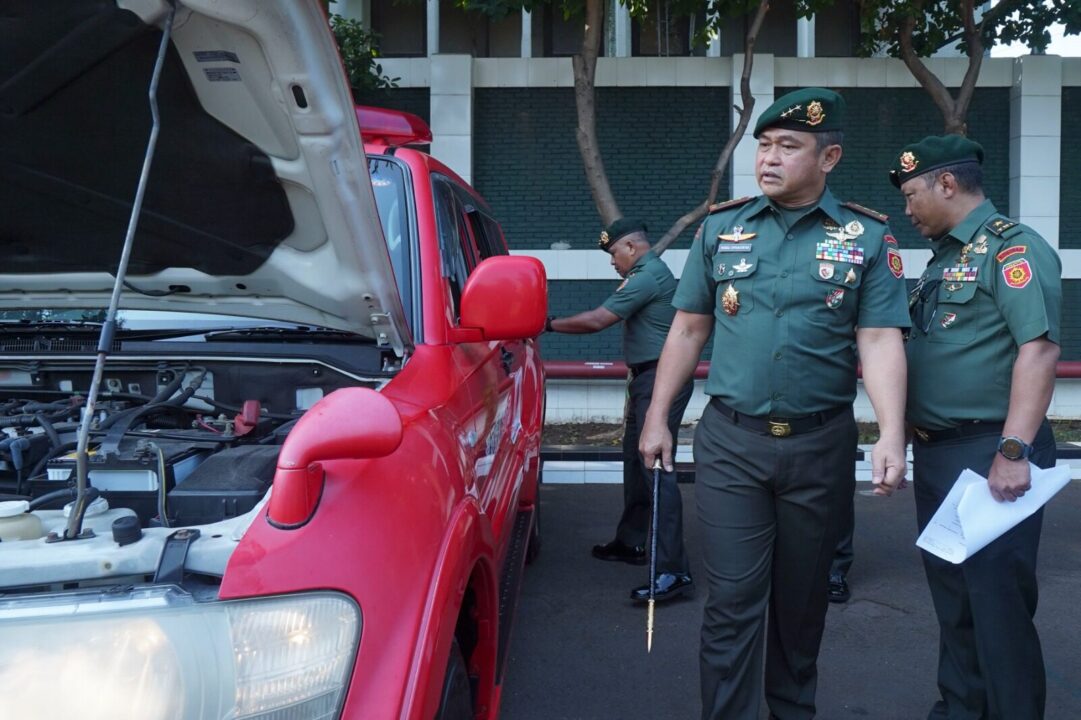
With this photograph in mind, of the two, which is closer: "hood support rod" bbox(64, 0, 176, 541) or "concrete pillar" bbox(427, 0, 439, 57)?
"hood support rod" bbox(64, 0, 176, 541)

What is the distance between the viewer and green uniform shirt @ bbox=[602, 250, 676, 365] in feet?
15.6

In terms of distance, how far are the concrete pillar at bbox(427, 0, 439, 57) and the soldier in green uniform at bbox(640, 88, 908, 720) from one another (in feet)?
27.8

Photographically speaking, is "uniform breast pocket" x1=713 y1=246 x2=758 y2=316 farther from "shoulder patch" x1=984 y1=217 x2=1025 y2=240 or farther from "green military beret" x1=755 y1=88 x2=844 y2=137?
"shoulder patch" x1=984 y1=217 x2=1025 y2=240

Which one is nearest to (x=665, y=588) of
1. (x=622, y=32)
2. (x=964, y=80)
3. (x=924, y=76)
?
(x=924, y=76)

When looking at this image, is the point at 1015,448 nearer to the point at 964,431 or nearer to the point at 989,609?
the point at 964,431

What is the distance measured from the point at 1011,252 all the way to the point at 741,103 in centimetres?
785

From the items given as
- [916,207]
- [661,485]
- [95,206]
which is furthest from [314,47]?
[661,485]

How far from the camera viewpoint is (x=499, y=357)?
3.50 meters

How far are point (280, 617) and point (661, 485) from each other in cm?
323

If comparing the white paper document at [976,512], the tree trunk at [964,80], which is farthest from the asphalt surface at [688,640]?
the tree trunk at [964,80]

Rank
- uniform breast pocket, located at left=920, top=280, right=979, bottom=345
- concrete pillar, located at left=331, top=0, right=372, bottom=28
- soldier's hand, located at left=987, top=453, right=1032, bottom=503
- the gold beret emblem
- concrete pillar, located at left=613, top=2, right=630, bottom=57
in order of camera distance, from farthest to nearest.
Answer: concrete pillar, located at left=613, top=2, right=630, bottom=57, concrete pillar, located at left=331, top=0, right=372, bottom=28, the gold beret emblem, uniform breast pocket, located at left=920, top=280, right=979, bottom=345, soldier's hand, located at left=987, top=453, right=1032, bottom=503

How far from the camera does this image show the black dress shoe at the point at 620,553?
5.23m

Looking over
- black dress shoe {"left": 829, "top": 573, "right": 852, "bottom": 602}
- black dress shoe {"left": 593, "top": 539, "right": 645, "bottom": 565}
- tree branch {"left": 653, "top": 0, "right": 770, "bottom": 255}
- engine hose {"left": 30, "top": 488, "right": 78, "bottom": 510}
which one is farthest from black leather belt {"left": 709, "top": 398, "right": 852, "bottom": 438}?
tree branch {"left": 653, "top": 0, "right": 770, "bottom": 255}

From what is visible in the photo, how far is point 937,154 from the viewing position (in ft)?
9.79
